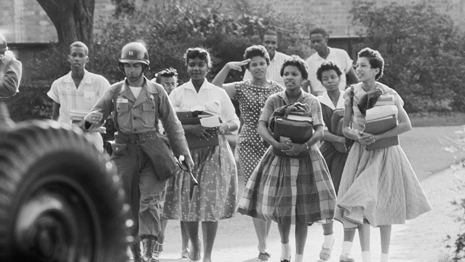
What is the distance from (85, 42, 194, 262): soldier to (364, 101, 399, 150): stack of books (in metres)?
1.50

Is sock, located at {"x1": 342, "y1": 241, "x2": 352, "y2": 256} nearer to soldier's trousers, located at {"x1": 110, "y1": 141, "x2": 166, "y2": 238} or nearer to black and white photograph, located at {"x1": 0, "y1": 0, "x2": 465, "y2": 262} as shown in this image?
black and white photograph, located at {"x1": 0, "y1": 0, "x2": 465, "y2": 262}

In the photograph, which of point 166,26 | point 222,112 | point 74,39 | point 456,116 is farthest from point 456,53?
point 222,112

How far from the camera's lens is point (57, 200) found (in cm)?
366

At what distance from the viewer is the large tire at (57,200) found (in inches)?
135

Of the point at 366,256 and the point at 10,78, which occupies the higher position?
the point at 10,78

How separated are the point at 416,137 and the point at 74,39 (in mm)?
6658

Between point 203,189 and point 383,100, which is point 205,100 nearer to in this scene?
point 203,189

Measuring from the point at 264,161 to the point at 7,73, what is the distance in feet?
7.06

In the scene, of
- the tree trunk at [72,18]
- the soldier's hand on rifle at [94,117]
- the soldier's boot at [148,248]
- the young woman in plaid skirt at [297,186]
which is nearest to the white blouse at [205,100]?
the young woman in plaid skirt at [297,186]

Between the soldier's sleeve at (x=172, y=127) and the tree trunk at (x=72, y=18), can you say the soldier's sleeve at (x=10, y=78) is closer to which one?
the soldier's sleeve at (x=172, y=127)

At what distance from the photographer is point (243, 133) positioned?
1107 centimetres

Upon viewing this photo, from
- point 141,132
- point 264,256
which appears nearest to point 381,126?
point 264,256

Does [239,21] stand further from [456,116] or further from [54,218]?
[54,218]

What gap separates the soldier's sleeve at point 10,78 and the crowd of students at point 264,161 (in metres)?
0.63
